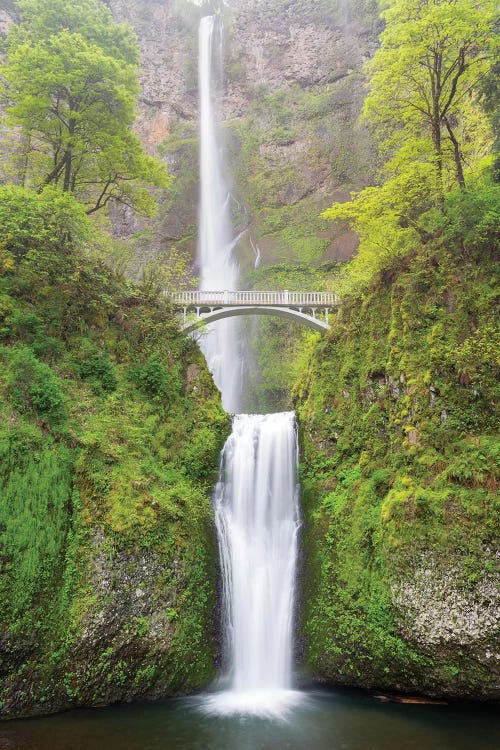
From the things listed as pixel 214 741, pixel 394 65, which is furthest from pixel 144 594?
pixel 394 65

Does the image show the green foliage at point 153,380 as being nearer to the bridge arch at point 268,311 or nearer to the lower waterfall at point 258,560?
the lower waterfall at point 258,560

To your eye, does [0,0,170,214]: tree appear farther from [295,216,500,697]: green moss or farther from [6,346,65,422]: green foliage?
[295,216,500,697]: green moss

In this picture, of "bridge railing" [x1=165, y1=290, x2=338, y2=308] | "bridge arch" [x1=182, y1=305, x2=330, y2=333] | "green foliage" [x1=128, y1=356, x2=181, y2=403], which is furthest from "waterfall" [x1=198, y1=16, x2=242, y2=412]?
"green foliage" [x1=128, y1=356, x2=181, y2=403]

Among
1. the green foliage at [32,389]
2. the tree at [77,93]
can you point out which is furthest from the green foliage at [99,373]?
the tree at [77,93]

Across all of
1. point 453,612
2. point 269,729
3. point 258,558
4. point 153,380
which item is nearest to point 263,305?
point 153,380

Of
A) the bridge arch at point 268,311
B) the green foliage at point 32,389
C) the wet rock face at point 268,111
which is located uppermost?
the wet rock face at point 268,111

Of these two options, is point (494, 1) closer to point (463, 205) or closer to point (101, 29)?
point (463, 205)
